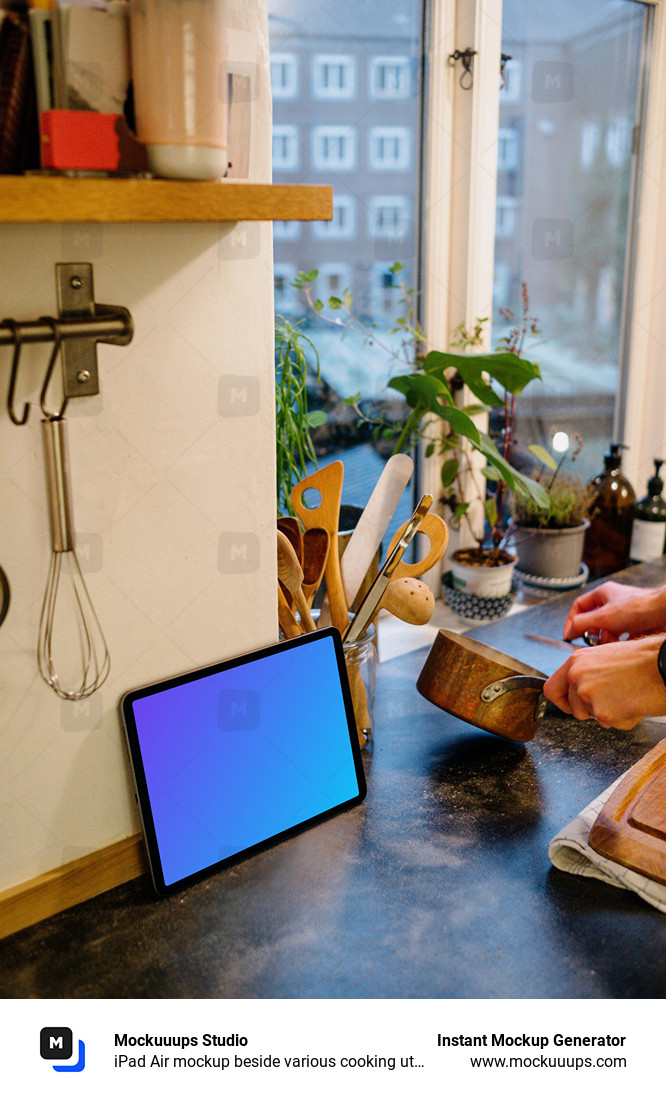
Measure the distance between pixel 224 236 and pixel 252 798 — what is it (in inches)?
22.1

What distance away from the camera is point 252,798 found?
3.10 feet

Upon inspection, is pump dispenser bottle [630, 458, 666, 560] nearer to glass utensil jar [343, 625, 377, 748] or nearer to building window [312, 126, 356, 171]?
building window [312, 126, 356, 171]

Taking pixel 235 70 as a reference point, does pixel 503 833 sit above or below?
below

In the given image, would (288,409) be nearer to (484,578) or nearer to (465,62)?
(484,578)

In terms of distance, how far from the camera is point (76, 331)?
0.72 metres

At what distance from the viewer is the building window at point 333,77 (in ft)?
4.68

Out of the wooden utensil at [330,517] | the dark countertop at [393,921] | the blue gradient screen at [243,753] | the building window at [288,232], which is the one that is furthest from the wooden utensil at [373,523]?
the building window at [288,232]

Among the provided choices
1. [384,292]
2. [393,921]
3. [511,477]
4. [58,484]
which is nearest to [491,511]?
[511,477]

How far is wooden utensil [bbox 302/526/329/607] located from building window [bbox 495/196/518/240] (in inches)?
38.3

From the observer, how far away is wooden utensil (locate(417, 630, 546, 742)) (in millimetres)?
1090

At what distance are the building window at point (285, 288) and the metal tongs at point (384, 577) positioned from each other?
0.59 m

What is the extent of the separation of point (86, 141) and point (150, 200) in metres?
0.07
